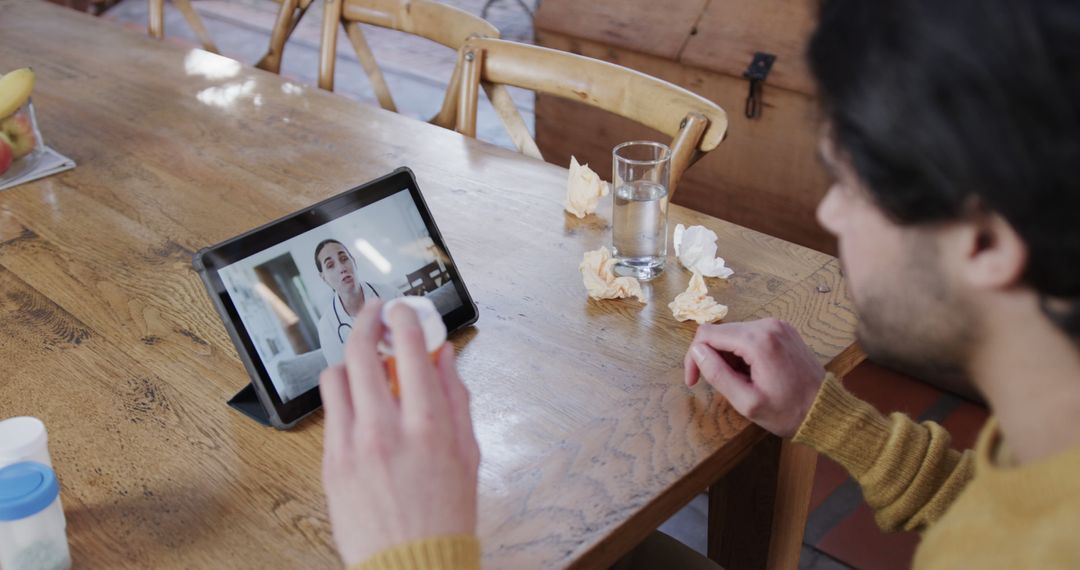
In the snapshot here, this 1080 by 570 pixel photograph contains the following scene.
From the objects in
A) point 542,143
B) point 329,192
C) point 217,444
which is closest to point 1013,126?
point 217,444

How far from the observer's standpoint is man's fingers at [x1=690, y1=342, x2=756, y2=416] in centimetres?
106

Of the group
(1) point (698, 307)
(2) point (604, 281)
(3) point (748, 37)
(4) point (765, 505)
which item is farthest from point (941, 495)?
(3) point (748, 37)

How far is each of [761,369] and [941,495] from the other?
237 millimetres

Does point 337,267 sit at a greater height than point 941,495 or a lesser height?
greater

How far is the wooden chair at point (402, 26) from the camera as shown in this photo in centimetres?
200

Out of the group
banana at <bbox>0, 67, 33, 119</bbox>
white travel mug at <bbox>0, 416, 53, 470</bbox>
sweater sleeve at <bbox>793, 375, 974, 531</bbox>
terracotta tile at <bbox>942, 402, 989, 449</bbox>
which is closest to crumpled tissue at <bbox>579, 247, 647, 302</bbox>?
sweater sleeve at <bbox>793, 375, 974, 531</bbox>

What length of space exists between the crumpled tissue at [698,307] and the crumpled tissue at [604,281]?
0.06m

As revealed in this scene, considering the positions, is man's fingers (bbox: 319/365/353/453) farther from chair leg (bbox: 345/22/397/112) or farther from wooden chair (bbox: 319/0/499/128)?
chair leg (bbox: 345/22/397/112)

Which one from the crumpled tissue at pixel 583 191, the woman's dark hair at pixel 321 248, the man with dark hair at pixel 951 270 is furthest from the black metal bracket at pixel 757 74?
the man with dark hair at pixel 951 270

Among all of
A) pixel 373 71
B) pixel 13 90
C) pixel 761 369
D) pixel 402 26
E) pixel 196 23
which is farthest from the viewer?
pixel 196 23

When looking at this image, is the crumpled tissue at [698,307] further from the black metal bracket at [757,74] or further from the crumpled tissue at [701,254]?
the black metal bracket at [757,74]

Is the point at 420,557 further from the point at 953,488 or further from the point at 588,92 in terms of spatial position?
the point at 588,92

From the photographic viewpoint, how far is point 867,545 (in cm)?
194

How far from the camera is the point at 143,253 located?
1.44 m
